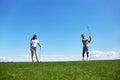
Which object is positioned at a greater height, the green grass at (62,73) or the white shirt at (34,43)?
the white shirt at (34,43)

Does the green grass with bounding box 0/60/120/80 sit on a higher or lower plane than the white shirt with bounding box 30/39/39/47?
lower

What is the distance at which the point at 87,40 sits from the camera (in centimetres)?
3306

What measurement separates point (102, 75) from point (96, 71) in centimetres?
91

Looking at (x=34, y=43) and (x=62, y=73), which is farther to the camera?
(x=34, y=43)

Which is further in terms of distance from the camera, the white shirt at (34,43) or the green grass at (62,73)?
the white shirt at (34,43)

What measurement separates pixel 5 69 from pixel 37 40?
10.3m

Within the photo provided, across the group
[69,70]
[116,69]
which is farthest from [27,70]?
[116,69]

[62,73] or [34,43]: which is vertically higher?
[34,43]

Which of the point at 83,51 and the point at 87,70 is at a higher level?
the point at 83,51

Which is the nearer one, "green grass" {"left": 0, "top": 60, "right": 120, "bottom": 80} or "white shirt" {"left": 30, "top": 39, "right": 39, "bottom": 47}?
"green grass" {"left": 0, "top": 60, "right": 120, "bottom": 80}

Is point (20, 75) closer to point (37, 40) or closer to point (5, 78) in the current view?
point (5, 78)

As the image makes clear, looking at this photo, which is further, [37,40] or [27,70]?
[37,40]

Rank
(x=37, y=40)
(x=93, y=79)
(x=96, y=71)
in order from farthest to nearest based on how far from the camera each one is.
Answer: (x=37, y=40) → (x=96, y=71) → (x=93, y=79)

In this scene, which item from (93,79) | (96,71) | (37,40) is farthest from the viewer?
(37,40)
